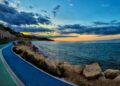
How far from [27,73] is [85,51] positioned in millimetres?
1333

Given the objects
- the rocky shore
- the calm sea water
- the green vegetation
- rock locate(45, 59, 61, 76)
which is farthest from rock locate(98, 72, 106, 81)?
the green vegetation

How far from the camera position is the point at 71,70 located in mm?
13867

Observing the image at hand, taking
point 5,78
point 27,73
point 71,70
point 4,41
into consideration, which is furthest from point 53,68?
point 4,41

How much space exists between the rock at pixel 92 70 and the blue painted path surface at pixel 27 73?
590 mm

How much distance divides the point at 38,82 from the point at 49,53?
2.48ft

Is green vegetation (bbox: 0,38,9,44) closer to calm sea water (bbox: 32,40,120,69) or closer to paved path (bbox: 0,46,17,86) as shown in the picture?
paved path (bbox: 0,46,17,86)

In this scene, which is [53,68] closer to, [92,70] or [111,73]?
[92,70]

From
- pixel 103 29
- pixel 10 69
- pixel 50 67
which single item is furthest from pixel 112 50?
pixel 10 69

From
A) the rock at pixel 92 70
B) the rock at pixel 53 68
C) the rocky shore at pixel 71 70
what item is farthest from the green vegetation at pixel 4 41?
the rock at pixel 92 70

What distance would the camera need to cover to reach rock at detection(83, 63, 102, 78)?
1337 cm

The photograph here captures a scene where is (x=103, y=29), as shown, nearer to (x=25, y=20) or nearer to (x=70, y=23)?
(x=70, y=23)

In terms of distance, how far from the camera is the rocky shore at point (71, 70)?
13.4m

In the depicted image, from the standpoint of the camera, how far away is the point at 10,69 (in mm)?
14781

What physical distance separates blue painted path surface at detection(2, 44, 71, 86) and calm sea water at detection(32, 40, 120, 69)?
0.50 m
